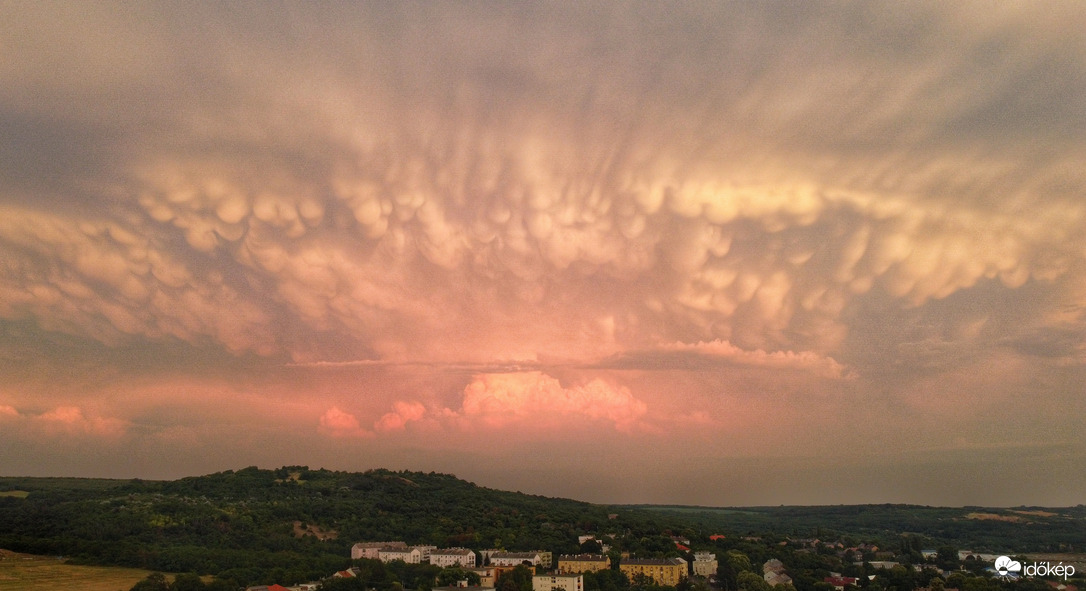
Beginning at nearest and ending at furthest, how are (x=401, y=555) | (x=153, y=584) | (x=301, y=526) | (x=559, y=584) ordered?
(x=153, y=584), (x=559, y=584), (x=401, y=555), (x=301, y=526)

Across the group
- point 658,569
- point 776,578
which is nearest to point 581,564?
point 658,569

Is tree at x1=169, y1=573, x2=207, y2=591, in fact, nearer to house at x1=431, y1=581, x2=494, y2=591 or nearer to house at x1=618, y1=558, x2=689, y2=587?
house at x1=431, y1=581, x2=494, y2=591

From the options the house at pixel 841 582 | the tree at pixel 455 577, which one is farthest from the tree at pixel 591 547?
the house at pixel 841 582

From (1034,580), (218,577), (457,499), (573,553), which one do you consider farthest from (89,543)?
(1034,580)

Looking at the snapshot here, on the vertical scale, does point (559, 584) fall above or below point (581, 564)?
below

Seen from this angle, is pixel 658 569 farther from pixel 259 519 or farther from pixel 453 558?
pixel 259 519

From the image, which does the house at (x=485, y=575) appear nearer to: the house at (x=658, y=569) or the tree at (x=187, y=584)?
the house at (x=658, y=569)

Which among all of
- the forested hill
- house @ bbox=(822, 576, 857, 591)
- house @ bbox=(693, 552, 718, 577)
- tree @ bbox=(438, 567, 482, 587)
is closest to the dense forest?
the forested hill
